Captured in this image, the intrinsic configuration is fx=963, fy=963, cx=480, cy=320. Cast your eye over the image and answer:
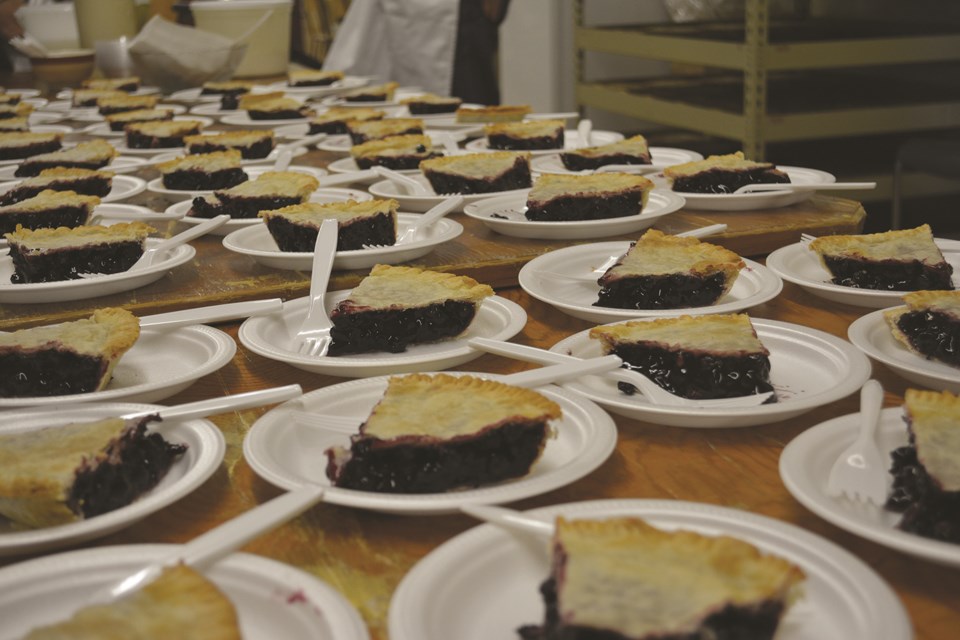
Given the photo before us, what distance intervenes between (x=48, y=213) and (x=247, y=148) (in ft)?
3.48

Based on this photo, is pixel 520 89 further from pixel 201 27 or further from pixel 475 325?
pixel 475 325

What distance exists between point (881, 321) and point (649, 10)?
5.95 metres

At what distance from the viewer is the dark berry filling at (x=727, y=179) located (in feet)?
8.64

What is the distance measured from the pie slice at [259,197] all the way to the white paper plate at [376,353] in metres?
0.69

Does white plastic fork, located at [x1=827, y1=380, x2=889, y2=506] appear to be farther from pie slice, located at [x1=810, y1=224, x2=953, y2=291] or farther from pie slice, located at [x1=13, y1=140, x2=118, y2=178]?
pie slice, located at [x1=13, y1=140, x2=118, y2=178]

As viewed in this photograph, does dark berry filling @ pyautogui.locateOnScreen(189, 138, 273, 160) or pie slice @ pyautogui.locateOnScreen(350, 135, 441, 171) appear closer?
pie slice @ pyautogui.locateOnScreen(350, 135, 441, 171)

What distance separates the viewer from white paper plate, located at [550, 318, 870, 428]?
127 cm

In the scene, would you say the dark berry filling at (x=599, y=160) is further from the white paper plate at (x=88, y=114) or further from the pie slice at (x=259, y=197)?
the white paper plate at (x=88, y=114)

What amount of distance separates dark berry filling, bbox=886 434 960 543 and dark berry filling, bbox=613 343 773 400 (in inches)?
12.7

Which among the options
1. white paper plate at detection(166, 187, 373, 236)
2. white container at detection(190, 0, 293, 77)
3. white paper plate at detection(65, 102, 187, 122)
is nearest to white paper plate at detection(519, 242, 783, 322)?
white paper plate at detection(166, 187, 373, 236)

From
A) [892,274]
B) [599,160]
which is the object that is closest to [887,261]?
[892,274]

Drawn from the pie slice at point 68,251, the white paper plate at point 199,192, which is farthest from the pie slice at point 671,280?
the white paper plate at point 199,192

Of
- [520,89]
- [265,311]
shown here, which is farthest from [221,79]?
[265,311]

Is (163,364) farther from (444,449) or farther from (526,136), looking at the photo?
(526,136)
